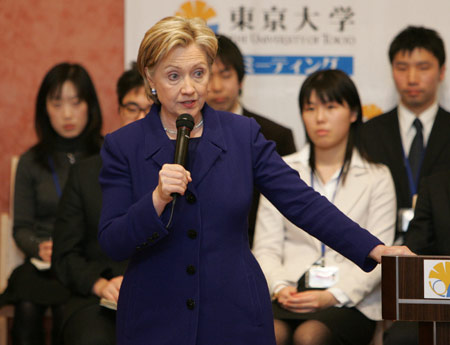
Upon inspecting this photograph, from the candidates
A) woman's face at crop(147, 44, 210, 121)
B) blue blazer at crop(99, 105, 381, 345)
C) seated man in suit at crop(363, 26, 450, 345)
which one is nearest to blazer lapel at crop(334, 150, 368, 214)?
seated man in suit at crop(363, 26, 450, 345)

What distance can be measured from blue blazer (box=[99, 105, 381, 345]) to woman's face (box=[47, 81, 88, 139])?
1996 mm

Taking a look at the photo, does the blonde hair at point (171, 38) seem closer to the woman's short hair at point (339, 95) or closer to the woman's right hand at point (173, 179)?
the woman's right hand at point (173, 179)

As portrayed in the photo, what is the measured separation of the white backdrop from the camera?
162 inches

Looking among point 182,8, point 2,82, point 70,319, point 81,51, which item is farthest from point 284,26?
point 70,319

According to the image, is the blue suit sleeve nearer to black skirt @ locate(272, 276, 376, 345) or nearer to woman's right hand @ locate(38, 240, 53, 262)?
black skirt @ locate(272, 276, 376, 345)

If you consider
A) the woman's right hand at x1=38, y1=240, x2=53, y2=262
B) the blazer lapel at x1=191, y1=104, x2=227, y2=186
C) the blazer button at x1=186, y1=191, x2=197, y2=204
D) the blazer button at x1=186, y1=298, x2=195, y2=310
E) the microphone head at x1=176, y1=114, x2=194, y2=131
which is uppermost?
the microphone head at x1=176, y1=114, x2=194, y2=131

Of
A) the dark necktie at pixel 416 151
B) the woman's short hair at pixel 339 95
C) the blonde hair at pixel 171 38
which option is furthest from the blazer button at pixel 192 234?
the dark necktie at pixel 416 151

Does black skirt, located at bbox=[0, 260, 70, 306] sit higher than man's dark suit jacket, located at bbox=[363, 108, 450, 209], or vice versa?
man's dark suit jacket, located at bbox=[363, 108, 450, 209]

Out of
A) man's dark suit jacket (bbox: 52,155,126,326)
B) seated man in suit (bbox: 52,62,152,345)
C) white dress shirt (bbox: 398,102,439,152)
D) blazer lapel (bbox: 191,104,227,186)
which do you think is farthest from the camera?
white dress shirt (bbox: 398,102,439,152)

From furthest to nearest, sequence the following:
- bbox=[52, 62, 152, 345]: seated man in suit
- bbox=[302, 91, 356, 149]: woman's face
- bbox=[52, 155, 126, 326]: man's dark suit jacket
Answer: bbox=[302, 91, 356, 149]: woman's face
bbox=[52, 155, 126, 326]: man's dark suit jacket
bbox=[52, 62, 152, 345]: seated man in suit

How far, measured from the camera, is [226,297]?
1.75 meters

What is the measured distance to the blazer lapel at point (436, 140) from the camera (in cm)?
358

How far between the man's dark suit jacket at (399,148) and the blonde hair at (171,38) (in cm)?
187

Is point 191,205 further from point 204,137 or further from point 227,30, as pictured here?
point 227,30
